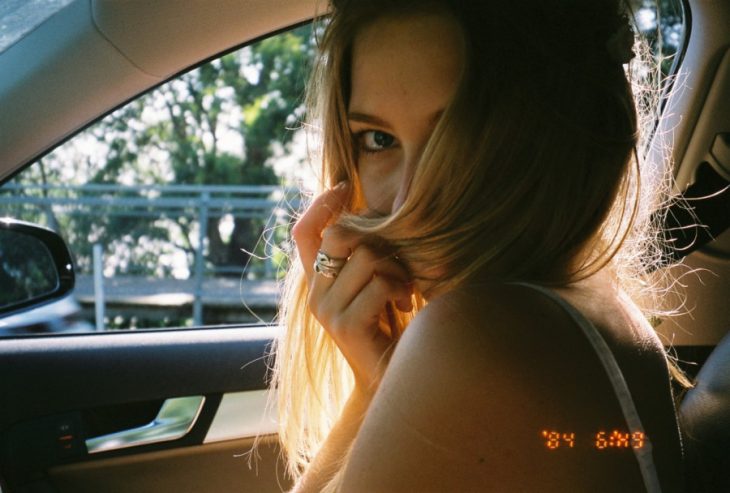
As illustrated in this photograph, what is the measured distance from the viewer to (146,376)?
99.5 inches

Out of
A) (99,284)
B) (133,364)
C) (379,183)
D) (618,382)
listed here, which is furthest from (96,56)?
(99,284)

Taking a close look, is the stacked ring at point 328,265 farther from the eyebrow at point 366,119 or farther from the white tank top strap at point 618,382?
the white tank top strap at point 618,382

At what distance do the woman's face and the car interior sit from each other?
18.8 inches

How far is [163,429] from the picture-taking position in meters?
2.53

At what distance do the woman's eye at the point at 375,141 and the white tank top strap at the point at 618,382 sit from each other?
0.55 meters

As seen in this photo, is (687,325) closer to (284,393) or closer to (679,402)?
(679,402)

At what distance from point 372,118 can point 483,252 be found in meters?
0.43

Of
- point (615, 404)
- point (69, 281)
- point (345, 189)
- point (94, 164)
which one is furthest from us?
point (94, 164)

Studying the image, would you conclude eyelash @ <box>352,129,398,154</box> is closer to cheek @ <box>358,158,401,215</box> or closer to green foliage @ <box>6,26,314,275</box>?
cheek @ <box>358,158,401,215</box>

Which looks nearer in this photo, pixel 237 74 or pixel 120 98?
pixel 120 98

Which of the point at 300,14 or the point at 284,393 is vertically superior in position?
the point at 300,14

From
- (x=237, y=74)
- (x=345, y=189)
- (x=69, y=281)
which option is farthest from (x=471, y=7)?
(x=237, y=74)

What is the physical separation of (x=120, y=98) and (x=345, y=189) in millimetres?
637

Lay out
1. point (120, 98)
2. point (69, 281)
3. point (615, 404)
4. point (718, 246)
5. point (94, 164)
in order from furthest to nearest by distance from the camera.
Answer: point (94, 164) < point (718, 246) < point (69, 281) < point (120, 98) < point (615, 404)
